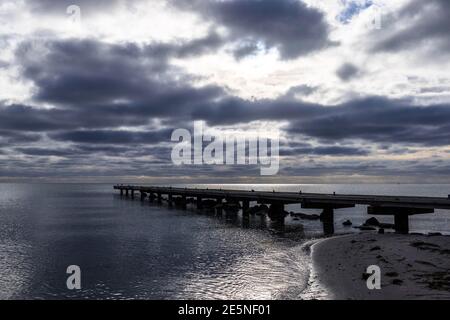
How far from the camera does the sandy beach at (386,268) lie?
16.9m

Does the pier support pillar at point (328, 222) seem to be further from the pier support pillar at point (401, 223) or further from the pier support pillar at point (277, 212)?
the pier support pillar at point (277, 212)

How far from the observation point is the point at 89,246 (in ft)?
114

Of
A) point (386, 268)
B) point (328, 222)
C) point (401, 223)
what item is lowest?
point (328, 222)

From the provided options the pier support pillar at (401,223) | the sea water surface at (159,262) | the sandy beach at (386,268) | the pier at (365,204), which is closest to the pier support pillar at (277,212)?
the pier at (365,204)

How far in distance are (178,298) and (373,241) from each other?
1883 centimetres

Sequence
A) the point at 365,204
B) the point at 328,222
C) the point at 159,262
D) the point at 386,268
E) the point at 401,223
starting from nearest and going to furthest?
the point at 386,268 < the point at 159,262 < the point at 401,223 < the point at 365,204 < the point at 328,222

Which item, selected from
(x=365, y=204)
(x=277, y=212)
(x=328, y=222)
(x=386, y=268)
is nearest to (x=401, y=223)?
(x=365, y=204)

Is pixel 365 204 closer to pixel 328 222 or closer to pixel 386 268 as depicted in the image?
pixel 328 222

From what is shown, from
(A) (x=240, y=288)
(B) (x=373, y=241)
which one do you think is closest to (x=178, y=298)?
(A) (x=240, y=288)

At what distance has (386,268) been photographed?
69.7ft

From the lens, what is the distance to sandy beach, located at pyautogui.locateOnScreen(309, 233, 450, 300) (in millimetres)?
16938
